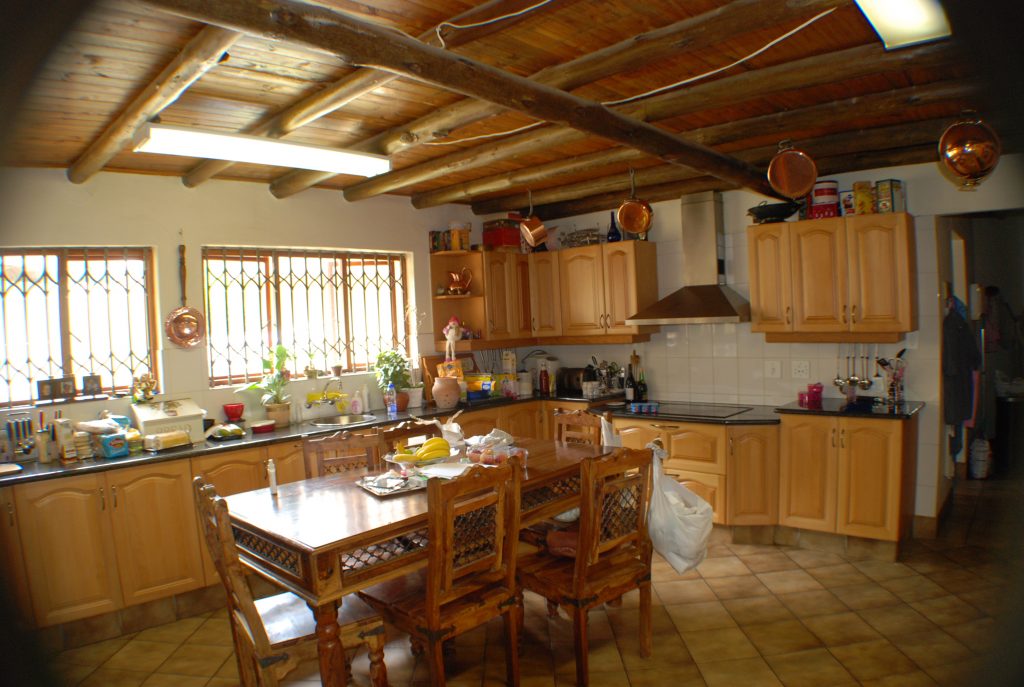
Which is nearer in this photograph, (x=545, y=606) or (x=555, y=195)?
(x=545, y=606)

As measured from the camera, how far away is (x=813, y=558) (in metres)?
3.77

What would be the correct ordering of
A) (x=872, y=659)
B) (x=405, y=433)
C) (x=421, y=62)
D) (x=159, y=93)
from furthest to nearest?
1. (x=405, y=433)
2. (x=872, y=659)
3. (x=159, y=93)
4. (x=421, y=62)

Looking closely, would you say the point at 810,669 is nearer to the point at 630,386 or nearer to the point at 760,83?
the point at 760,83

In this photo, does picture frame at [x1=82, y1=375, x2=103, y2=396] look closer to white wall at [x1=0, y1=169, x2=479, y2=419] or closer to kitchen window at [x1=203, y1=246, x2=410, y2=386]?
white wall at [x1=0, y1=169, x2=479, y2=419]

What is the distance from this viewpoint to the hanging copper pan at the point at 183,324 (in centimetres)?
386

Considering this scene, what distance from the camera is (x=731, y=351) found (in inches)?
181

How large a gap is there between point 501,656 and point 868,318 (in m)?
2.77

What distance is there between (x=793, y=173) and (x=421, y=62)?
73.4 inches

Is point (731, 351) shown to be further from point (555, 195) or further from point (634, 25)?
point (634, 25)

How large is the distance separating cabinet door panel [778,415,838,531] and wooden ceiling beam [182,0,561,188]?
2.85m

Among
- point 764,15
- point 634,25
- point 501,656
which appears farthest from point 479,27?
point 501,656

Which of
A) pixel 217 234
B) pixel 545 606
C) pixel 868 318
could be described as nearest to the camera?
pixel 545 606

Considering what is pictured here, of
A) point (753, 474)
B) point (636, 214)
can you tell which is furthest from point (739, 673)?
point (636, 214)

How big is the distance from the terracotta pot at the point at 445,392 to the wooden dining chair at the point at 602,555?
6.72 ft
